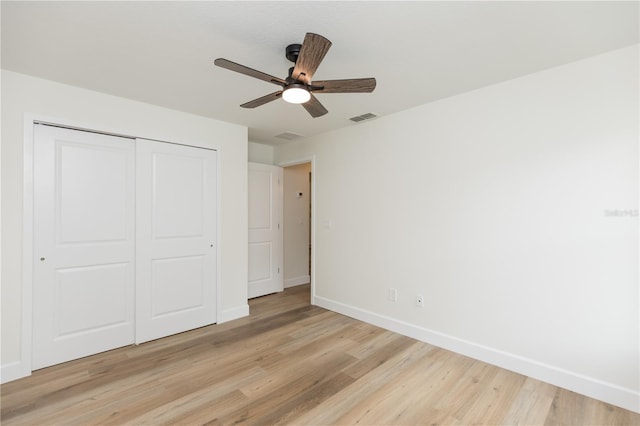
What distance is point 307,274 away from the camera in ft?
18.2

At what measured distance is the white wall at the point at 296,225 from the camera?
5.13 meters

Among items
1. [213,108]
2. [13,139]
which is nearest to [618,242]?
[213,108]

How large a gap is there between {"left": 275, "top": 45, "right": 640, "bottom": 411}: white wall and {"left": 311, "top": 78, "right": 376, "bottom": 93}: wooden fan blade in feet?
4.45

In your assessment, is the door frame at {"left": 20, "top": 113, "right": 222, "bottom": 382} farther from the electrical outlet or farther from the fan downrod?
the electrical outlet

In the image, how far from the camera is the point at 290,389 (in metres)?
2.23

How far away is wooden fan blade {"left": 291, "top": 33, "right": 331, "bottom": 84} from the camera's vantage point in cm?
153

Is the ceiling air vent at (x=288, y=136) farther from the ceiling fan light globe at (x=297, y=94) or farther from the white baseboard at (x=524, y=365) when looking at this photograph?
the white baseboard at (x=524, y=365)

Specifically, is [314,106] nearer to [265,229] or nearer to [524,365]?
[524,365]

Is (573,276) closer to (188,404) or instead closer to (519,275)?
(519,275)

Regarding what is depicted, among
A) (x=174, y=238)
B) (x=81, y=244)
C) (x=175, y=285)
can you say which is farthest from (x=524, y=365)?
(x=81, y=244)

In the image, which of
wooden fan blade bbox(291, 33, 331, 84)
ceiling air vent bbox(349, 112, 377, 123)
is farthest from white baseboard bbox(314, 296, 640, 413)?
wooden fan blade bbox(291, 33, 331, 84)

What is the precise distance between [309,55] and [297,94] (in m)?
0.29

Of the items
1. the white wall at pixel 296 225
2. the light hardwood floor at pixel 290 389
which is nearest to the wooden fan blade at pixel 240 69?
the light hardwood floor at pixel 290 389

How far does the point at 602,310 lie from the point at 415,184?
1761 mm
